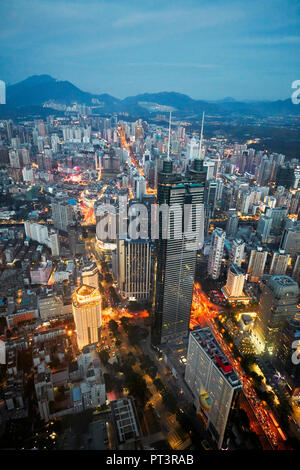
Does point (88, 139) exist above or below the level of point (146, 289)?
above

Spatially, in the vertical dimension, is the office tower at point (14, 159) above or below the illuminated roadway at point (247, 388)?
above

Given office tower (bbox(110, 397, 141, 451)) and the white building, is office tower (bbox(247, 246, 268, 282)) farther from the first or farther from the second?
office tower (bbox(110, 397, 141, 451))

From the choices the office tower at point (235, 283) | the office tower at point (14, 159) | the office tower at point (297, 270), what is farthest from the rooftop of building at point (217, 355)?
the office tower at point (14, 159)

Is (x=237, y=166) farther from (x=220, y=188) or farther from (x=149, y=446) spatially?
(x=149, y=446)

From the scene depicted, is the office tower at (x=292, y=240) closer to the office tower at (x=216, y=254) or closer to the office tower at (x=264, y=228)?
the office tower at (x=264, y=228)

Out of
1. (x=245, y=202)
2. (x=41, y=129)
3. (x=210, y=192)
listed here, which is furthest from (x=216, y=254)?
(x=41, y=129)
